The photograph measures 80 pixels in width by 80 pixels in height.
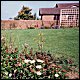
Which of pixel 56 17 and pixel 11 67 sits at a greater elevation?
pixel 56 17

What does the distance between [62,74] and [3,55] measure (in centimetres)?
161

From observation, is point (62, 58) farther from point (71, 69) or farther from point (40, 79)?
point (40, 79)

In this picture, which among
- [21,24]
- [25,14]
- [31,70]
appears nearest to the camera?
[31,70]

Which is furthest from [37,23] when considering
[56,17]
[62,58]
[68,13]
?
[62,58]

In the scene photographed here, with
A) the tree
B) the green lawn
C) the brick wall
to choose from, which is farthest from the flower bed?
the tree

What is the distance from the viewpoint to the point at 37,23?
1297 inches

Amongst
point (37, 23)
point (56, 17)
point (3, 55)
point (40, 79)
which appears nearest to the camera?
point (40, 79)

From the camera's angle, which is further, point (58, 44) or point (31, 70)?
point (58, 44)

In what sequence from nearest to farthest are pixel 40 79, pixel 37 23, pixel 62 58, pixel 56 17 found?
pixel 40 79, pixel 62 58, pixel 37 23, pixel 56 17

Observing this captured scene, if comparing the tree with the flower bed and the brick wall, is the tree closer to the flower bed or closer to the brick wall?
the brick wall

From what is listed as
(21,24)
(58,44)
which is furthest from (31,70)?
(21,24)

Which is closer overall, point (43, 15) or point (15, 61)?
point (15, 61)

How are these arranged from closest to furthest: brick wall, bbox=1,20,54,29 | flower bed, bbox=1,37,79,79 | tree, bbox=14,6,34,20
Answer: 1. flower bed, bbox=1,37,79,79
2. brick wall, bbox=1,20,54,29
3. tree, bbox=14,6,34,20

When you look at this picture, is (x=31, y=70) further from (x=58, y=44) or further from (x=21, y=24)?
(x=21, y=24)
